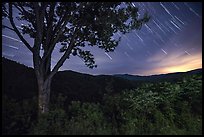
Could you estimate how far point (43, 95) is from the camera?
11.1 meters

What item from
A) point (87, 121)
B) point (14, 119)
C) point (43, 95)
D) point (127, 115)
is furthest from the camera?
point (43, 95)

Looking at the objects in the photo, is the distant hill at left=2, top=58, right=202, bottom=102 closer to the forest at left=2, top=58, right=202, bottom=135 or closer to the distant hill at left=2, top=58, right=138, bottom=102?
the distant hill at left=2, top=58, right=138, bottom=102

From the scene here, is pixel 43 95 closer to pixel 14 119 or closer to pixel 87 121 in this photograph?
pixel 14 119

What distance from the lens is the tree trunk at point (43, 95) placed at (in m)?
10.8

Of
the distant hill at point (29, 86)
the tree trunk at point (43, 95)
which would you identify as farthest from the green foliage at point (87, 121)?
the distant hill at point (29, 86)

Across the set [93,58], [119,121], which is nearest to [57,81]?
[93,58]

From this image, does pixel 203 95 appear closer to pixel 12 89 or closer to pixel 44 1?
pixel 44 1

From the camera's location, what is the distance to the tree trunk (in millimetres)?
10797

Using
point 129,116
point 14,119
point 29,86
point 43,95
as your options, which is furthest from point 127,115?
point 29,86

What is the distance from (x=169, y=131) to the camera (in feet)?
27.1

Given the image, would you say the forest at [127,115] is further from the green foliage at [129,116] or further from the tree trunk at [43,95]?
the tree trunk at [43,95]

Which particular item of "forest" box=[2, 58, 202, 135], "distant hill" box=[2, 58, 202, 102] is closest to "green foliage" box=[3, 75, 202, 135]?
"forest" box=[2, 58, 202, 135]

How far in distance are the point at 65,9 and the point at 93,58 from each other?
3.10 m

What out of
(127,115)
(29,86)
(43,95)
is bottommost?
(127,115)
